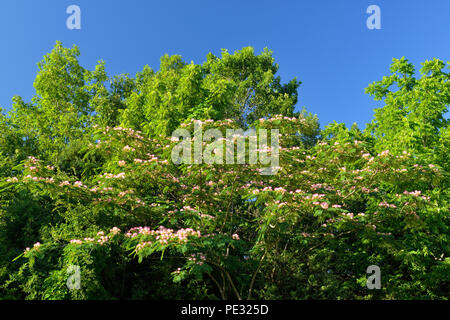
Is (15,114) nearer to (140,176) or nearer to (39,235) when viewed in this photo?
(39,235)

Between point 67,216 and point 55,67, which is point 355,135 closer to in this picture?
point 67,216

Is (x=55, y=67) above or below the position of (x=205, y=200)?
above

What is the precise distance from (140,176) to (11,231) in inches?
143

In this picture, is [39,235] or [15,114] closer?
[39,235]

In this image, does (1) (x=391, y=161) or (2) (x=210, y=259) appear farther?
(2) (x=210, y=259)

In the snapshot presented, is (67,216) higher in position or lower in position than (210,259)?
higher

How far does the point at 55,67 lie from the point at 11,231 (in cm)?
1493

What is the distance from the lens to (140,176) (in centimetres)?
603

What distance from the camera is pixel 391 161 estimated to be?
546 cm
